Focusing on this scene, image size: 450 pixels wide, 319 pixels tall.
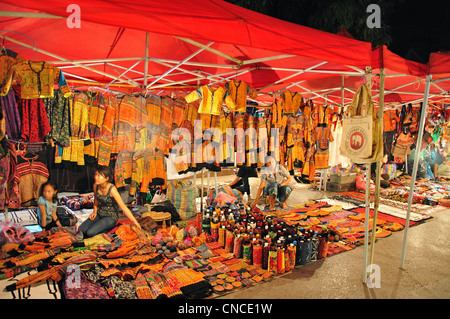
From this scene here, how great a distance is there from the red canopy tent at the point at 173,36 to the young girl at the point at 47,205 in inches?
78.8

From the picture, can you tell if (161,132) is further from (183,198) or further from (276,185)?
(276,185)

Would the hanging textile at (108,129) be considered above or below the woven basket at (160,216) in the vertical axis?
above

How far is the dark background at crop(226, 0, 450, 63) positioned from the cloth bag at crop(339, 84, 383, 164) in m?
7.13

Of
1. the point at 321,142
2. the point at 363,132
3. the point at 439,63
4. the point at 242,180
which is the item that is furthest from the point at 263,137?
the point at 242,180

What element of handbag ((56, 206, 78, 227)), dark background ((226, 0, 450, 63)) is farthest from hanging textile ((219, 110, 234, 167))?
dark background ((226, 0, 450, 63))

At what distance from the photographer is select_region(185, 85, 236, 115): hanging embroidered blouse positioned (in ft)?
11.8

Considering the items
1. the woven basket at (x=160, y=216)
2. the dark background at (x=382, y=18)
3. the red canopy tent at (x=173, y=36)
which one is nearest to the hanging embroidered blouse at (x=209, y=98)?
the red canopy tent at (x=173, y=36)

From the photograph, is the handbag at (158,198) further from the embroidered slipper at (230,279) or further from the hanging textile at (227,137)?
the embroidered slipper at (230,279)

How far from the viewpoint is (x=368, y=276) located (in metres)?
3.03

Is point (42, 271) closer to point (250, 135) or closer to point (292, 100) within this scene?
point (250, 135)

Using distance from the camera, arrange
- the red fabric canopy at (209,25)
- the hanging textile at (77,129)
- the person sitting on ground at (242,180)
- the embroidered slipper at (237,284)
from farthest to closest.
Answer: the person sitting on ground at (242,180) < the hanging textile at (77,129) < the embroidered slipper at (237,284) < the red fabric canopy at (209,25)

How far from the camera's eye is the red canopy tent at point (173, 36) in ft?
5.62
